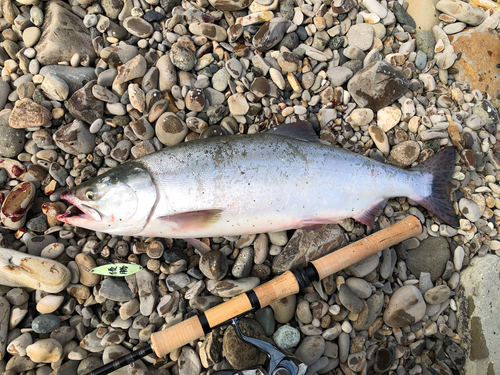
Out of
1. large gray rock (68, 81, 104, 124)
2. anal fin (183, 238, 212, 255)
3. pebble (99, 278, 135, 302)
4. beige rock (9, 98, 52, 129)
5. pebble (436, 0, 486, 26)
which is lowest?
pebble (99, 278, 135, 302)

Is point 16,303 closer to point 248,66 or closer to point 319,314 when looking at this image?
point 319,314

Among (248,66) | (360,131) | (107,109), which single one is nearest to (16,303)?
(107,109)

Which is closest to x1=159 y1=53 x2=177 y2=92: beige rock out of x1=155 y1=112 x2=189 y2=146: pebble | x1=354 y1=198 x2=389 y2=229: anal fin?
x1=155 y1=112 x2=189 y2=146: pebble

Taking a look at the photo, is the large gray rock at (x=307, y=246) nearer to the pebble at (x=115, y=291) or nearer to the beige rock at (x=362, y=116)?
the beige rock at (x=362, y=116)

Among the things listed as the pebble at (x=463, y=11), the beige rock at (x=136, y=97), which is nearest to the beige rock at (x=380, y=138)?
the pebble at (x=463, y=11)

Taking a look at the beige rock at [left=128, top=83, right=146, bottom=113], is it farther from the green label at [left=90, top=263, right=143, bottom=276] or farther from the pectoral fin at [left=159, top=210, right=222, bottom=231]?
the green label at [left=90, top=263, right=143, bottom=276]
